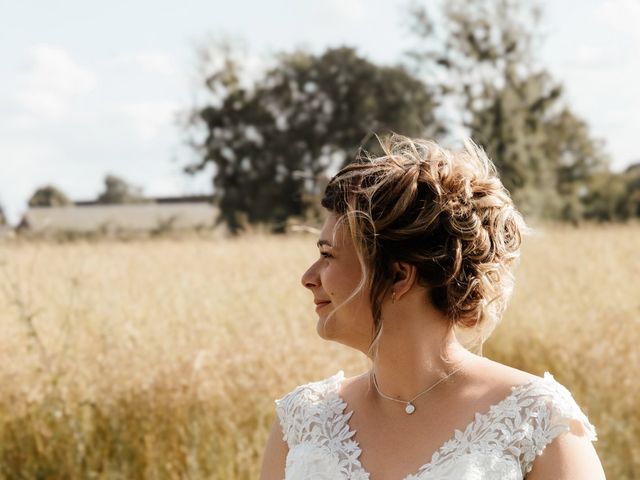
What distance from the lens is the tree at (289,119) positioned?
38.6 metres

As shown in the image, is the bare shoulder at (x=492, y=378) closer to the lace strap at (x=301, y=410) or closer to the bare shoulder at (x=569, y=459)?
the bare shoulder at (x=569, y=459)

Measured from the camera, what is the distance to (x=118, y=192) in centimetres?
5853

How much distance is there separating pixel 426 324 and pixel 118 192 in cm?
5792

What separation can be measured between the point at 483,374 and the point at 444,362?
9cm

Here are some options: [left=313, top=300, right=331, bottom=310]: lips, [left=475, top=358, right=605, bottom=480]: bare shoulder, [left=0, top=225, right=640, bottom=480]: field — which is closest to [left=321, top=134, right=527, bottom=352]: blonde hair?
[left=313, top=300, right=331, bottom=310]: lips

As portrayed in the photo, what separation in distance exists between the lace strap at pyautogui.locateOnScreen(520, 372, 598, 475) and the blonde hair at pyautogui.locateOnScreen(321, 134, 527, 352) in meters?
0.25

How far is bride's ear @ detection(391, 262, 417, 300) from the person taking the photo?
2.03 meters

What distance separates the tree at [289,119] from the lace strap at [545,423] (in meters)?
34.8

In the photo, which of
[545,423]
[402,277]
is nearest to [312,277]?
[402,277]

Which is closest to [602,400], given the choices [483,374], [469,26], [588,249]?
[483,374]

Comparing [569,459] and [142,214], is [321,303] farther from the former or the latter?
[142,214]

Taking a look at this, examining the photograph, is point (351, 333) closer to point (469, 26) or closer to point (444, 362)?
point (444, 362)

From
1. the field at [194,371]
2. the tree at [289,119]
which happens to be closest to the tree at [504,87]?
the tree at [289,119]

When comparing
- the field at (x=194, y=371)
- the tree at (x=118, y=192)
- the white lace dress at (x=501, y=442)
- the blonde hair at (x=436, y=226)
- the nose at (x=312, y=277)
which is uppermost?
the blonde hair at (x=436, y=226)
